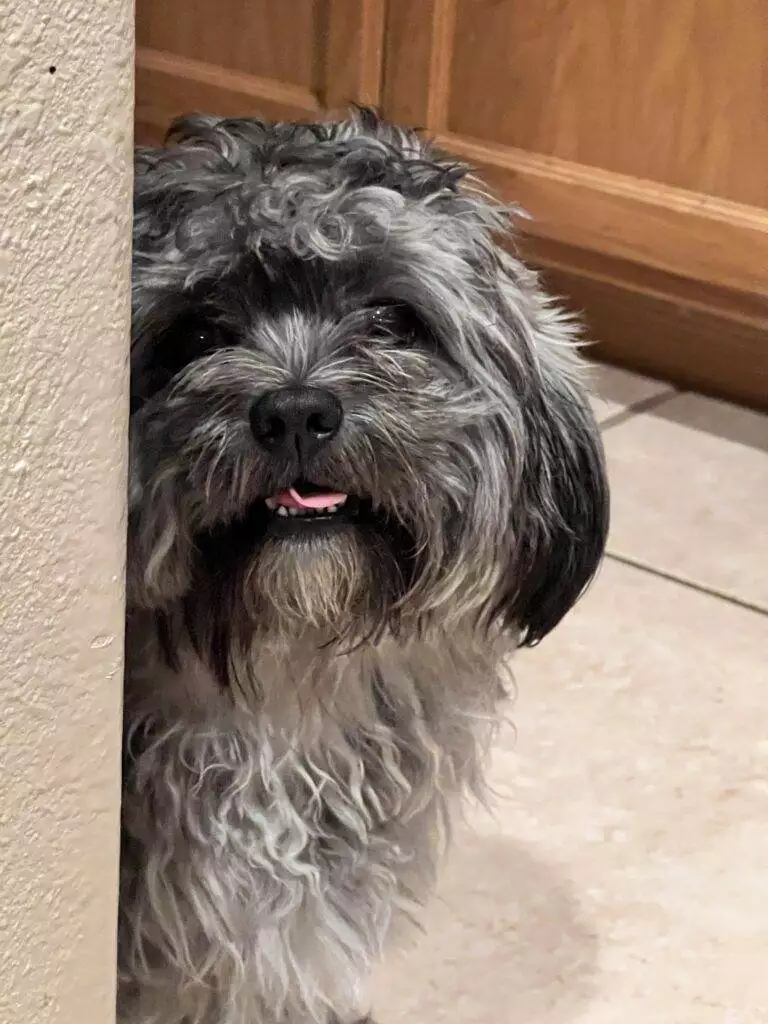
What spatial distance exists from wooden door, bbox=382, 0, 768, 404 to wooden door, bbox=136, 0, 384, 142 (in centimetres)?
4

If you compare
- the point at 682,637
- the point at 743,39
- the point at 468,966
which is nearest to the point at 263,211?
the point at 468,966

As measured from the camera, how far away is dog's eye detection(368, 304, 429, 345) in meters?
0.75

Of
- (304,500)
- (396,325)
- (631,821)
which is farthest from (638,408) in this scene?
(304,500)

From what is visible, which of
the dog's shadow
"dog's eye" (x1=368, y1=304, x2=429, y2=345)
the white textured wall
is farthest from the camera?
the dog's shadow

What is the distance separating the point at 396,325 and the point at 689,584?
752mm

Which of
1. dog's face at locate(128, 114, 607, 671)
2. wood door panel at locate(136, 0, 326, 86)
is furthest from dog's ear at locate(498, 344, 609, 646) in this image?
wood door panel at locate(136, 0, 326, 86)

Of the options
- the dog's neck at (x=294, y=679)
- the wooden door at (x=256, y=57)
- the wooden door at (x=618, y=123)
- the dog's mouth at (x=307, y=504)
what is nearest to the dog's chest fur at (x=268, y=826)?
the dog's neck at (x=294, y=679)

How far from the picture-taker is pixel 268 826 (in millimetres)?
784

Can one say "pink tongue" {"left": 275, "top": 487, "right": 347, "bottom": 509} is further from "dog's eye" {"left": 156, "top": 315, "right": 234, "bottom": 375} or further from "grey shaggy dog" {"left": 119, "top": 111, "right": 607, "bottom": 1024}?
"dog's eye" {"left": 156, "top": 315, "right": 234, "bottom": 375}

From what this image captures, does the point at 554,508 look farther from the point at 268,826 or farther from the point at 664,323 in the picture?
the point at 664,323

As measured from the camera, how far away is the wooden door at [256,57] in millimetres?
1655

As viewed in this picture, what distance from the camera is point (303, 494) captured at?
672 millimetres

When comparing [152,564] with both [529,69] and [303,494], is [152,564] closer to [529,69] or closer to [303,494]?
[303,494]

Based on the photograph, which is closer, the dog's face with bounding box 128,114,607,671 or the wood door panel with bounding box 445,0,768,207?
the dog's face with bounding box 128,114,607,671
